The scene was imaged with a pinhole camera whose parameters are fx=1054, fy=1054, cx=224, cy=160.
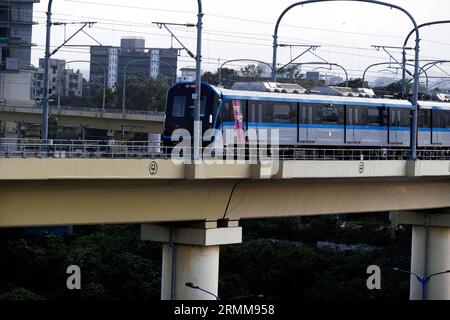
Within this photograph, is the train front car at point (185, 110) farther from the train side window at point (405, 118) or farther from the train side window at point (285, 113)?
the train side window at point (405, 118)

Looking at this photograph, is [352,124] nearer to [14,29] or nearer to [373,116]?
[373,116]

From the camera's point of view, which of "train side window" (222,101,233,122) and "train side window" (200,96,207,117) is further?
"train side window" (222,101,233,122)

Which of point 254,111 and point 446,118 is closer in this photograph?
point 254,111

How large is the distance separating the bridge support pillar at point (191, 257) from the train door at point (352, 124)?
12829mm

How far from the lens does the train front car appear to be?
4072 cm

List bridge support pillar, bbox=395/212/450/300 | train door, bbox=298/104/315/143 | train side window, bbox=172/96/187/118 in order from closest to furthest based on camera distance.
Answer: train side window, bbox=172/96/187/118, train door, bbox=298/104/315/143, bridge support pillar, bbox=395/212/450/300

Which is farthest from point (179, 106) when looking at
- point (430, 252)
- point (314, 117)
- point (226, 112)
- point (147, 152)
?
point (430, 252)

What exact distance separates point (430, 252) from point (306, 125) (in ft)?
36.9

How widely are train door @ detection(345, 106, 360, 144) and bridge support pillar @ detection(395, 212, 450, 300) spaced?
20.3ft

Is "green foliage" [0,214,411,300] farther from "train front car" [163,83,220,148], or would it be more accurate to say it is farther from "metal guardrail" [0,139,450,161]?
"train front car" [163,83,220,148]

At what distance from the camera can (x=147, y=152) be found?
113 feet

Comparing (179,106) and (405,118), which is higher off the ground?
(405,118)

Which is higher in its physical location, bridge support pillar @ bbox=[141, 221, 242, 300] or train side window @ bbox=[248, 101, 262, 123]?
train side window @ bbox=[248, 101, 262, 123]
